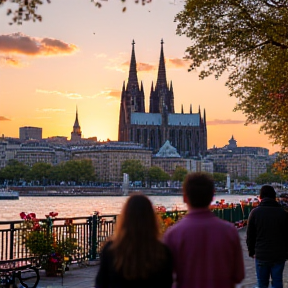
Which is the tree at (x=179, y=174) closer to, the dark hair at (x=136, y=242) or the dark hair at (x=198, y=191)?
the dark hair at (x=198, y=191)

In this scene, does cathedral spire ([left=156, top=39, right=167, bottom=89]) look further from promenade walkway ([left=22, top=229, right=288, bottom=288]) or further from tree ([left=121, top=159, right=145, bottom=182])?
promenade walkway ([left=22, top=229, right=288, bottom=288])

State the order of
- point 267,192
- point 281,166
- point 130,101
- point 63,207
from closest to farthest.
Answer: point 267,192 → point 281,166 → point 63,207 → point 130,101

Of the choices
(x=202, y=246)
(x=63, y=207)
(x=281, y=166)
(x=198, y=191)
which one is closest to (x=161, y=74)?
(x=63, y=207)

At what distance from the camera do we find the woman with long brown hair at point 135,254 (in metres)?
4.02

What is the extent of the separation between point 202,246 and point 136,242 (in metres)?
0.54

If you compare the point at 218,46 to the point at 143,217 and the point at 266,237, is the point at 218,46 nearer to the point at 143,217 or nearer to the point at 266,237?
the point at 266,237

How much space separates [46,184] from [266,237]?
16276 centimetres

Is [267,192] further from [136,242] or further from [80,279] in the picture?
[80,279]

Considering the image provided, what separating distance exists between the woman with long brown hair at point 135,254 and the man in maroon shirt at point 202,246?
265 mm

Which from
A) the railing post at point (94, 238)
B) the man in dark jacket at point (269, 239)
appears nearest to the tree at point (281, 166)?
the railing post at point (94, 238)

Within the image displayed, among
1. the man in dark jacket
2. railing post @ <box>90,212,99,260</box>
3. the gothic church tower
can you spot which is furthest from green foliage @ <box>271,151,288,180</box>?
the gothic church tower

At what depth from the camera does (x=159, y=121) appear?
18812 cm

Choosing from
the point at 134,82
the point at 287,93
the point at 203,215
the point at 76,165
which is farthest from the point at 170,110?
the point at 203,215

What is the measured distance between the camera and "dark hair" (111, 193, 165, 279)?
4.02m
